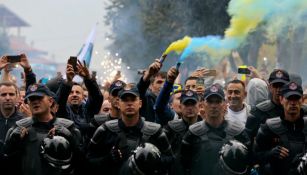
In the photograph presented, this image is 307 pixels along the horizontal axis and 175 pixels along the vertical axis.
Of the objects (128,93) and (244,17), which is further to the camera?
(244,17)

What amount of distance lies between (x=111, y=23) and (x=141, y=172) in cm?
3972

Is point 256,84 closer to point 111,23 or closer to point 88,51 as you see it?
point 88,51

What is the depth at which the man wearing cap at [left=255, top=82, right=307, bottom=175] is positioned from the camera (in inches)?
328

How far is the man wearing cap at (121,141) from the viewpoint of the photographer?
8.27 meters

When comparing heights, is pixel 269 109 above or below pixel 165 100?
below

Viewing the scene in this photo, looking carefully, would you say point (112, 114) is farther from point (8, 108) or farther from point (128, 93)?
point (8, 108)

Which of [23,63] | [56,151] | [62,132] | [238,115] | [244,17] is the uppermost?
[244,17]

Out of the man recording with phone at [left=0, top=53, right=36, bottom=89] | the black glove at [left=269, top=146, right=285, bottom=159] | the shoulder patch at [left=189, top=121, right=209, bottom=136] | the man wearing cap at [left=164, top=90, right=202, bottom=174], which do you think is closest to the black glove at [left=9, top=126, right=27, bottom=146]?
the man wearing cap at [left=164, top=90, right=202, bottom=174]

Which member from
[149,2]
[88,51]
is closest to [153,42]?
[149,2]

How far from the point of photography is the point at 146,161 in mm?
7918

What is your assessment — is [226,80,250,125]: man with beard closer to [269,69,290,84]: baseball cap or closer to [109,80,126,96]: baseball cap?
[269,69,290,84]: baseball cap

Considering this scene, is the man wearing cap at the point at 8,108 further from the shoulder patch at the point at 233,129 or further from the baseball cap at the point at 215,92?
the shoulder patch at the point at 233,129

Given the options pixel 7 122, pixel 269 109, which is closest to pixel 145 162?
pixel 269 109

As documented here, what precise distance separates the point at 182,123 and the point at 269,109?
1010 millimetres
